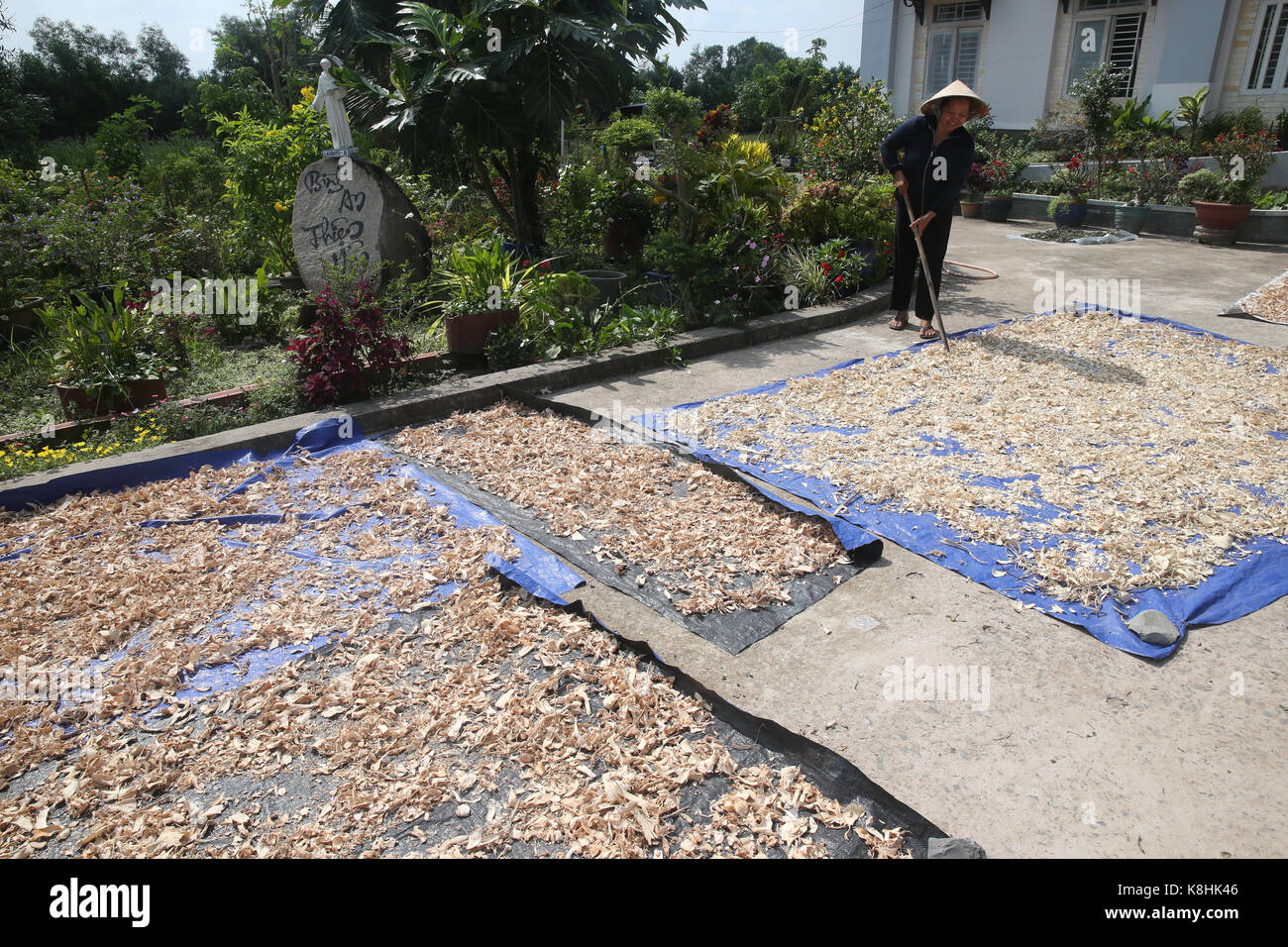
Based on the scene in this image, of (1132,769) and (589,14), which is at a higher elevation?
(589,14)

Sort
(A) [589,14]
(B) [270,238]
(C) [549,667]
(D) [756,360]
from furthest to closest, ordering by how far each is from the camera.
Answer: (B) [270,238]
(A) [589,14]
(D) [756,360]
(C) [549,667]

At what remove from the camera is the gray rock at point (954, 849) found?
188 centimetres

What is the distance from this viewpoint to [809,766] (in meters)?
2.18

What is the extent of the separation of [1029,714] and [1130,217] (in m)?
11.7

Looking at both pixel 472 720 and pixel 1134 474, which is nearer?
pixel 472 720

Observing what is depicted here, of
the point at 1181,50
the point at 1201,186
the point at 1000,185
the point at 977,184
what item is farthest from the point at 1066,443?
the point at 1181,50

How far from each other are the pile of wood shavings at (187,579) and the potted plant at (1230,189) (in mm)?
11618

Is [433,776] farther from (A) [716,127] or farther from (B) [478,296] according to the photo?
(A) [716,127]

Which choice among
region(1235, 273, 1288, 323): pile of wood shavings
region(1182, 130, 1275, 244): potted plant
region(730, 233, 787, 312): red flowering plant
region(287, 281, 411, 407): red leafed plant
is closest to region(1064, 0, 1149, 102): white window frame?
region(1182, 130, 1275, 244): potted plant

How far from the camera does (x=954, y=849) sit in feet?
6.19

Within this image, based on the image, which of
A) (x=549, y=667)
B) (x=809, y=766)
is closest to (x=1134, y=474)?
(x=809, y=766)

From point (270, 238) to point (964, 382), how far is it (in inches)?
256

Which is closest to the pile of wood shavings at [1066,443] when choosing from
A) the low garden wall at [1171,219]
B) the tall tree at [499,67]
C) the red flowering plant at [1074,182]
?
the tall tree at [499,67]
